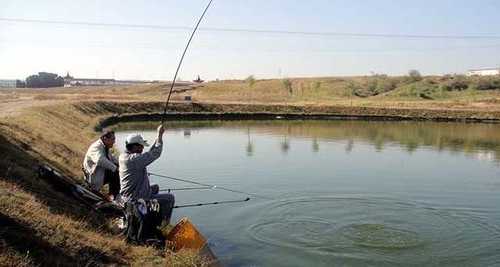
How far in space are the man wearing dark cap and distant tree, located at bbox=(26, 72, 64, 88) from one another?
403 ft

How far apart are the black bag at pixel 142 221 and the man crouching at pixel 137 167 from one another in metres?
0.38

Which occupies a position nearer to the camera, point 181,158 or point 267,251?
point 267,251

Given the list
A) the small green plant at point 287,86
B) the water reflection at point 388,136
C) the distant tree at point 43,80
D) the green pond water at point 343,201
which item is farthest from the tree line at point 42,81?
the green pond water at point 343,201

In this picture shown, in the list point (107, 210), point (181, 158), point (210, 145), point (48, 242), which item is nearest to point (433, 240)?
point (107, 210)

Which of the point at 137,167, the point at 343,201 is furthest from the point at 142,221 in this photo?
the point at 343,201

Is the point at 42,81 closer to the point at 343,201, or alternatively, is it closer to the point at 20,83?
the point at 20,83

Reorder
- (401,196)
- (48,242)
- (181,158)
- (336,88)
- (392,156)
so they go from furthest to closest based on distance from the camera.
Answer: (336,88)
(392,156)
(181,158)
(401,196)
(48,242)

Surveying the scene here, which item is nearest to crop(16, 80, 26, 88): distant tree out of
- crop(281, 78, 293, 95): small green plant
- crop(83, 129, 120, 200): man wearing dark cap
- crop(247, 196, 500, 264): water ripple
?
crop(281, 78, 293, 95): small green plant

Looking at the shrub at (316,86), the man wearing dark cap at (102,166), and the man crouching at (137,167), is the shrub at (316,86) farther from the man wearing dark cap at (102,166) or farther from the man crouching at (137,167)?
the man crouching at (137,167)

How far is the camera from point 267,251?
10.8 meters

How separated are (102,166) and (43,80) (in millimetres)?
130050

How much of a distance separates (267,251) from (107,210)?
2.99 metres

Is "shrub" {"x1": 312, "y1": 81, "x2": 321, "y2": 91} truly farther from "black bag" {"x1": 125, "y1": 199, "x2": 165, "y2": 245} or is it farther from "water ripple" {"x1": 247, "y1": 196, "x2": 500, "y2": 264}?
"black bag" {"x1": 125, "y1": 199, "x2": 165, "y2": 245}

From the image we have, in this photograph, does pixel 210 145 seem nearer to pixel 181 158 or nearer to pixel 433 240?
pixel 181 158
